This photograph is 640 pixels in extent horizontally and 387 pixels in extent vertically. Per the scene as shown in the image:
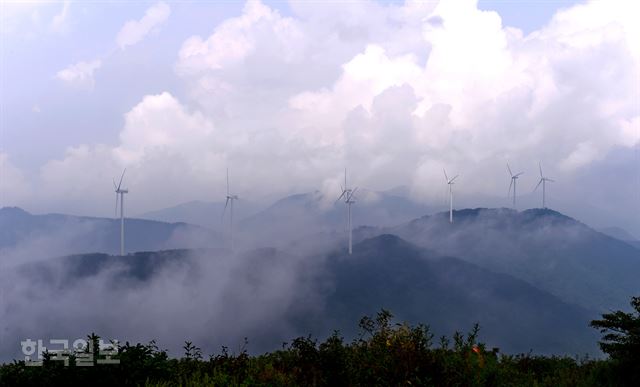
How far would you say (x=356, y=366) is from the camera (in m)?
14.2

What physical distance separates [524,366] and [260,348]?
588ft

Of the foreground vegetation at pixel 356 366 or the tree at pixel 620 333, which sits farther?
the tree at pixel 620 333

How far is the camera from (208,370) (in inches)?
570

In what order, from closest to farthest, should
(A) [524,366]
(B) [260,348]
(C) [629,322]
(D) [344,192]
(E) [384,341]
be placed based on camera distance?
(E) [384,341] < (C) [629,322] < (A) [524,366] < (D) [344,192] < (B) [260,348]

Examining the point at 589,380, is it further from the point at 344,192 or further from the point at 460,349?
the point at 344,192

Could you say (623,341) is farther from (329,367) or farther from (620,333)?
(329,367)

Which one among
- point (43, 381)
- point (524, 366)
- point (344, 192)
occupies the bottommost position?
point (524, 366)

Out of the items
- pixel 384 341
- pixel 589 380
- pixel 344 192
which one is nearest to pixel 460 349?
pixel 384 341

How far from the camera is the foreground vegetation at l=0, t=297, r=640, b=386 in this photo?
522 inches

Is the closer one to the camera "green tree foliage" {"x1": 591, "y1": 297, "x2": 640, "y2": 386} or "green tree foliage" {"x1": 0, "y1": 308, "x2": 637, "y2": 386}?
"green tree foliage" {"x1": 0, "y1": 308, "x2": 637, "y2": 386}

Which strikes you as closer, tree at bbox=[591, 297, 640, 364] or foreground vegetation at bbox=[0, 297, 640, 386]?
foreground vegetation at bbox=[0, 297, 640, 386]

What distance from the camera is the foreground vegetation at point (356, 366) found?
13250 millimetres

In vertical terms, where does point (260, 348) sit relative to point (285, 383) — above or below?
below

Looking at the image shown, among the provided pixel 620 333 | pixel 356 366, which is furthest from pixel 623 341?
pixel 356 366
